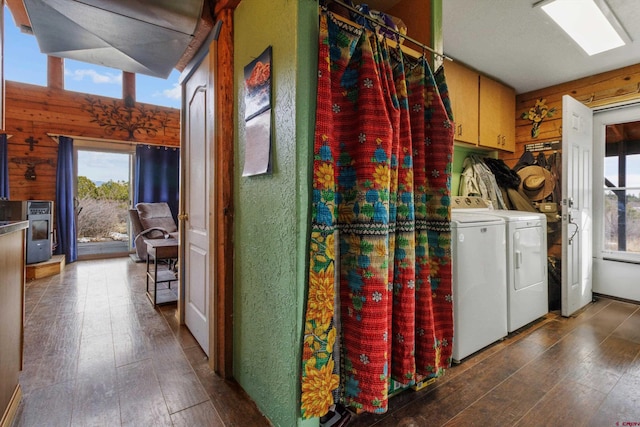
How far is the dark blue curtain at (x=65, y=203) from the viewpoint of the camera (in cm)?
488

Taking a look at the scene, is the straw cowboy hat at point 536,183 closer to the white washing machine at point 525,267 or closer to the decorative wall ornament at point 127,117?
the white washing machine at point 525,267

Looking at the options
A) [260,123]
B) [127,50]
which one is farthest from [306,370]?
[127,50]

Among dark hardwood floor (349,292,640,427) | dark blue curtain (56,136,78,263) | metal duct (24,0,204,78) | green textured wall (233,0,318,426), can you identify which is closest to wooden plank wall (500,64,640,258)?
dark hardwood floor (349,292,640,427)

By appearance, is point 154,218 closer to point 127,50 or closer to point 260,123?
point 127,50

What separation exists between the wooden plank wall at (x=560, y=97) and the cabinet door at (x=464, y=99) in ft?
3.19

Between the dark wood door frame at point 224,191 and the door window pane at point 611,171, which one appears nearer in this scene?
the dark wood door frame at point 224,191

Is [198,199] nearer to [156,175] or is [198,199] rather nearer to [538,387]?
[538,387]

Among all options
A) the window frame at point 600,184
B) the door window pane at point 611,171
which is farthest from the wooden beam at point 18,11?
the door window pane at point 611,171

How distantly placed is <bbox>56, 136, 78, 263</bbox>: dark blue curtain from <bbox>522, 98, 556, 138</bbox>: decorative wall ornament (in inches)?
266

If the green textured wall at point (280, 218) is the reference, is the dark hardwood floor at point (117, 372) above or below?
below

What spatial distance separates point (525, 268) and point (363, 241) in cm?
191

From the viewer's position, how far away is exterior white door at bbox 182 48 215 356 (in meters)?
1.88

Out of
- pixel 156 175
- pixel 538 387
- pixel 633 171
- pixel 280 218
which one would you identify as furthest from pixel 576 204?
pixel 156 175

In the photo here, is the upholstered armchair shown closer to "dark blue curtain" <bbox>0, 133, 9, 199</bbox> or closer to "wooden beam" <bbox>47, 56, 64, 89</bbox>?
"dark blue curtain" <bbox>0, 133, 9, 199</bbox>
